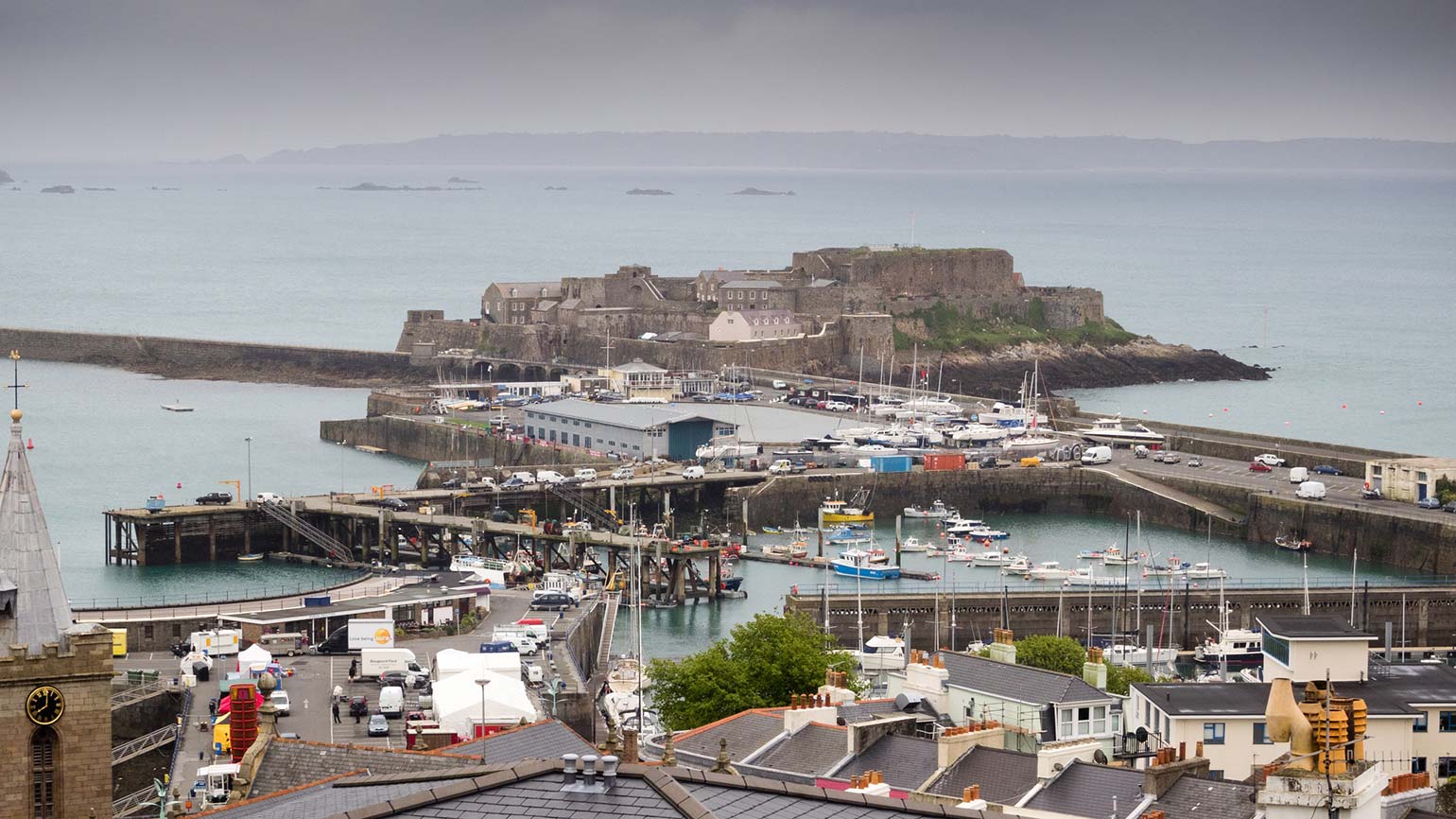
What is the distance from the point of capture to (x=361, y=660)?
3244 cm

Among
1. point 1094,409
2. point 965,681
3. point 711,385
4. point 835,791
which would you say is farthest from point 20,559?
point 1094,409

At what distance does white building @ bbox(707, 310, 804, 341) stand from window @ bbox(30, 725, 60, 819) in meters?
75.8

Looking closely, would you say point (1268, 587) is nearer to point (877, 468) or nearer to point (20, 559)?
point (877, 468)

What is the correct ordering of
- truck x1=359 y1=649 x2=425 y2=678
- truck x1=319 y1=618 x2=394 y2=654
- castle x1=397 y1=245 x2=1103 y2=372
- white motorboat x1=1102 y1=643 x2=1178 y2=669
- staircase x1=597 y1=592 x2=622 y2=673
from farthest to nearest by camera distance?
castle x1=397 y1=245 x2=1103 y2=372 < staircase x1=597 y1=592 x2=622 y2=673 < white motorboat x1=1102 y1=643 x2=1178 y2=669 < truck x1=319 y1=618 x2=394 y2=654 < truck x1=359 y1=649 x2=425 y2=678

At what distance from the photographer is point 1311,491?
62031 mm

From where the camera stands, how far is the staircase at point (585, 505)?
59.7 metres

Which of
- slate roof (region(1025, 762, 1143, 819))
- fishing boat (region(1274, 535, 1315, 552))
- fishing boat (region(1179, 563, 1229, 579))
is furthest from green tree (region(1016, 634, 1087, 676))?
fishing boat (region(1274, 535, 1315, 552))

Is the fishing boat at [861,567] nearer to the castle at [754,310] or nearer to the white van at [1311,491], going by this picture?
the white van at [1311,491]

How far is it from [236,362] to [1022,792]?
87.5m

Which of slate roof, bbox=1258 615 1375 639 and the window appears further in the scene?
slate roof, bbox=1258 615 1375 639

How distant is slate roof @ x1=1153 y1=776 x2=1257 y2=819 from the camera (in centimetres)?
1736

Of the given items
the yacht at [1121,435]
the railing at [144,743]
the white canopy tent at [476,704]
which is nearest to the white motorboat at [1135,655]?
the white canopy tent at [476,704]

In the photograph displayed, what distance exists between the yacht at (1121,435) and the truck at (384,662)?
1740 inches

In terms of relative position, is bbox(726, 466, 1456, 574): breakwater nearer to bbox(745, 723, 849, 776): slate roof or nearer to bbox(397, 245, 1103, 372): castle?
bbox(397, 245, 1103, 372): castle
